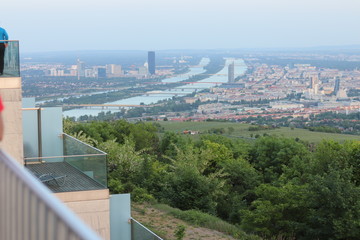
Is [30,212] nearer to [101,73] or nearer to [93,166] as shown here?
[93,166]

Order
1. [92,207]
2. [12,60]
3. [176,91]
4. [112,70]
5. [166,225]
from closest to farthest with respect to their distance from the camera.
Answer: [12,60] → [92,207] → [166,225] → [112,70] → [176,91]

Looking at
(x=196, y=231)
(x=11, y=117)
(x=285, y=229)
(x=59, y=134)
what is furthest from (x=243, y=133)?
(x=11, y=117)

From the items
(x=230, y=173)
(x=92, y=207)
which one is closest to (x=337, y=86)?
(x=230, y=173)

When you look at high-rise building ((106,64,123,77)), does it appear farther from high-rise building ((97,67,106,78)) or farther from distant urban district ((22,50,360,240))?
distant urban district ((22,50,360,240))

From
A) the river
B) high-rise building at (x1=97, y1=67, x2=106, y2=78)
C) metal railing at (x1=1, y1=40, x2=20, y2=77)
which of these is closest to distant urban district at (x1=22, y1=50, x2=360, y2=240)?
the river

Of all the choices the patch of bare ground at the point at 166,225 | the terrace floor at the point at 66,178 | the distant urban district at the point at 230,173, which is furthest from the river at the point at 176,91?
the terrace floor at the point at 66,178

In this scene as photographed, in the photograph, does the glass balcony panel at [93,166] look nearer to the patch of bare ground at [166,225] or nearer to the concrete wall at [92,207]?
the concrete wall at [92,207]

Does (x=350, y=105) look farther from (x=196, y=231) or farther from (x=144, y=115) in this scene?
(x=196, y=231)
